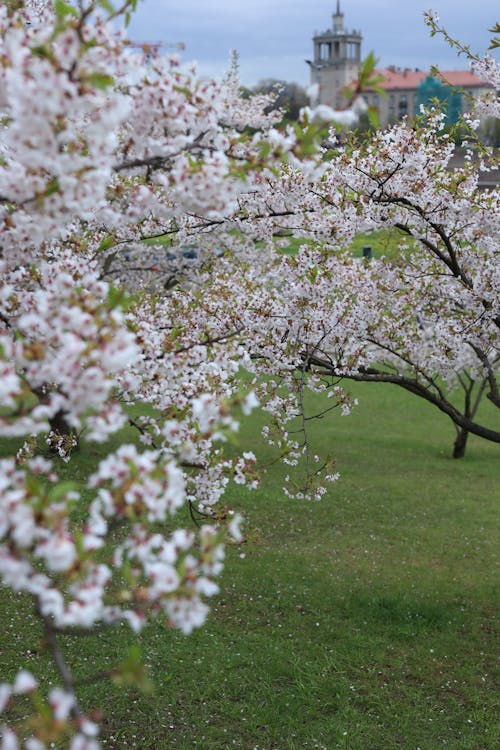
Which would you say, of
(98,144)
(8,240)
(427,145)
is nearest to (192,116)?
(98,144)

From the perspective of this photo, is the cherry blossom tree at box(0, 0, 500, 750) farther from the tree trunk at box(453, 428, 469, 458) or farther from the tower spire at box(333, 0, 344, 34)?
the tower spire at box(333, 0, 344, 34)

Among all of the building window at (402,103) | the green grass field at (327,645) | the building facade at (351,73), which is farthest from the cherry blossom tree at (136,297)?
the building window at (402,103)

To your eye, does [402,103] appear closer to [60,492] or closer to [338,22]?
[338,22]

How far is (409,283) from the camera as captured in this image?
9578mm

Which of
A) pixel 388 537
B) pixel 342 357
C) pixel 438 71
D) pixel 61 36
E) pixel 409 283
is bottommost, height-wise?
pixel 388 537

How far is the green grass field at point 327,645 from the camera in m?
7.02

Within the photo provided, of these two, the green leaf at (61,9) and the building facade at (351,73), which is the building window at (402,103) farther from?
the green leaf at (61,9)

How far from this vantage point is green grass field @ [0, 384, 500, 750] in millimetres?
7023

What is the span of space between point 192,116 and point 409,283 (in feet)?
21.1

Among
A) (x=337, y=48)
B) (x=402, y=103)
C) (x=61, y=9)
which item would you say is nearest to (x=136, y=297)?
(x=61, y=9)

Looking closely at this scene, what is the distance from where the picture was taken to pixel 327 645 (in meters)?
8.66

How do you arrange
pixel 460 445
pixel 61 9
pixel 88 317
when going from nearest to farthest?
pixel 88 317, pixel 61 9, pixel 460 445

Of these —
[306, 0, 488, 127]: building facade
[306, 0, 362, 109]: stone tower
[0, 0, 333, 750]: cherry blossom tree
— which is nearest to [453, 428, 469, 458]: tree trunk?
[0, 0, 333, 750]: cherry blossom tree

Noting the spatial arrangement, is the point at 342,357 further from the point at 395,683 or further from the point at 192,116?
the point at 192,116
